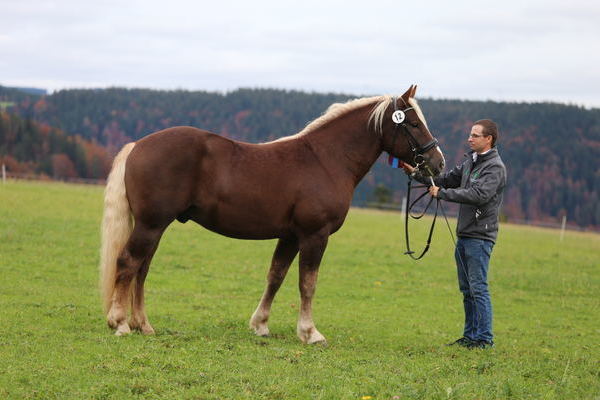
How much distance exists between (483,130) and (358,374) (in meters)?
3.29

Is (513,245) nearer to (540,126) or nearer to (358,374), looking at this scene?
(358,374)

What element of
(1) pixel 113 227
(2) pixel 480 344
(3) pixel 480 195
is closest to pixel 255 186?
(1) pixel 113 227

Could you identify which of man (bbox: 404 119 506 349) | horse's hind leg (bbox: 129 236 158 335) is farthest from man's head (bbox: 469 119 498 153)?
horse's hind leg (bbox: 129 236 158 335)

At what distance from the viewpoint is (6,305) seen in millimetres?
8562

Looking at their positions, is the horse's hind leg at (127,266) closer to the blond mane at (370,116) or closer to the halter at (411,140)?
the blond mane at (370,116)

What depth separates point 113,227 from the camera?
6887mm

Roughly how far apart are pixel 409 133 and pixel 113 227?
137 inches

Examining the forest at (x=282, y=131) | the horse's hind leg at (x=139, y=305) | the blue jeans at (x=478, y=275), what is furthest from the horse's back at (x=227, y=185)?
the forest at (x=282, y=131)

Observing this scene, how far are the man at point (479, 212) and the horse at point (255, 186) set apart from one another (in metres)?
0.45

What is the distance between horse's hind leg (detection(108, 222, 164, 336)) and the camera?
6824 mm

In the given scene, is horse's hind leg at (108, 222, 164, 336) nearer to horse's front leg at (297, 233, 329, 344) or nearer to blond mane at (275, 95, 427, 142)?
horse's front leg at (297, 233, 329, 344)

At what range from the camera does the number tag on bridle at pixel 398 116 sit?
7.48 meters

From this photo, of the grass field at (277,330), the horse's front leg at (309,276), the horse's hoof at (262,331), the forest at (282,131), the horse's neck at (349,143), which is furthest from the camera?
Result: the forest at (282,131)

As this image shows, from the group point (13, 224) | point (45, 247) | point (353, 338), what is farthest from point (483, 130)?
point (13, 224)
